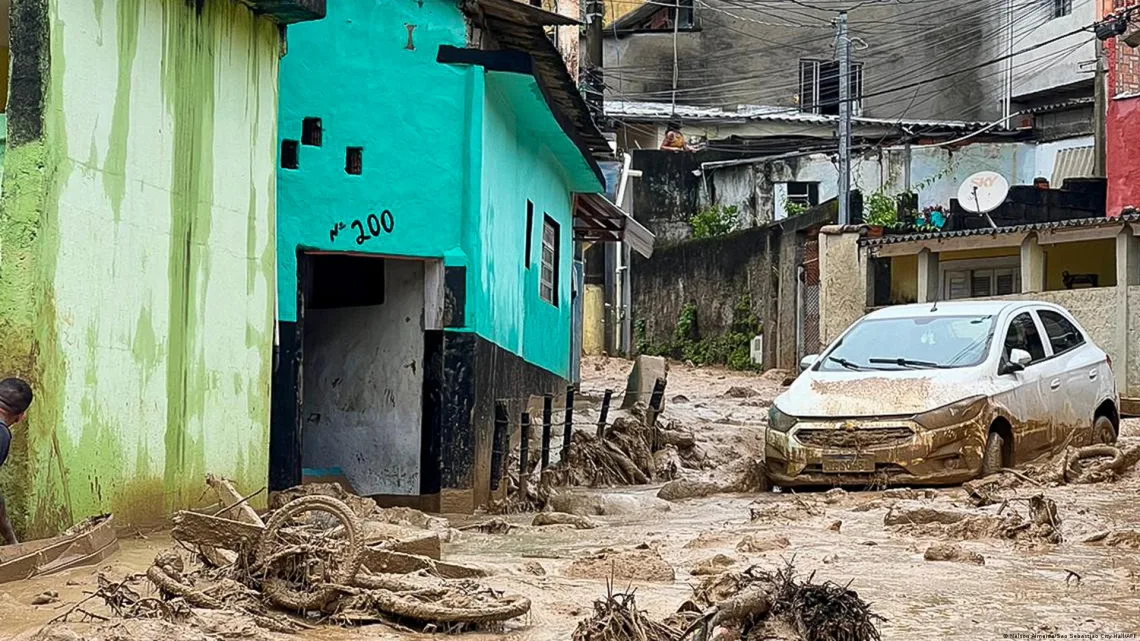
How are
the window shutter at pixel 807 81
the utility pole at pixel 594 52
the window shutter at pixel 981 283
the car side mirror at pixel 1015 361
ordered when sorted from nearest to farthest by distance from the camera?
the car side mirror at pixel 1015 361
the window shutter at pixel 981 283
the utility pole at pixel 594 52
the window shutter at pixel 807 81

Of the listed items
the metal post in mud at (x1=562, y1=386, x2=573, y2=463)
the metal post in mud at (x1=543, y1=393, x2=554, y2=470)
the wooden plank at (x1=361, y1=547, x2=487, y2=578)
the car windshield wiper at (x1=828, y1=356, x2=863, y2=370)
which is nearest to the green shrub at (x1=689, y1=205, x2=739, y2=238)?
the metal post in mud at (x1=562, y1=386, x2=573, y2=463)

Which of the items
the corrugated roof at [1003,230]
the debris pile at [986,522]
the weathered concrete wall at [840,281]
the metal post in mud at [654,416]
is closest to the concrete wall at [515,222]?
the metal post in mud at [654,416]

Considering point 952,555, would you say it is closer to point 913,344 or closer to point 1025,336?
point 913,344

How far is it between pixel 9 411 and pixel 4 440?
7.8 inches

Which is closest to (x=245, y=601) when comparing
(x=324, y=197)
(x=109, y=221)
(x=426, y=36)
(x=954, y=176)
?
(x=109, y=221)

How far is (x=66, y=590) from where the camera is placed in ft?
22.1

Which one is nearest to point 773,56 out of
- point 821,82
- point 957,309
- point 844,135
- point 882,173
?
point 821,82

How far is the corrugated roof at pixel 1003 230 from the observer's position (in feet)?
75.4

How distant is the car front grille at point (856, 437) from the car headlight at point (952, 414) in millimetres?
154

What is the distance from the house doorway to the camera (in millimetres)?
13062

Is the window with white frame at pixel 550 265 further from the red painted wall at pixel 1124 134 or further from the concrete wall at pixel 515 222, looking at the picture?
the red painted wall at pixel 1124 134

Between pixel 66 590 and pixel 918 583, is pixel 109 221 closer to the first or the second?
pixel 66 590

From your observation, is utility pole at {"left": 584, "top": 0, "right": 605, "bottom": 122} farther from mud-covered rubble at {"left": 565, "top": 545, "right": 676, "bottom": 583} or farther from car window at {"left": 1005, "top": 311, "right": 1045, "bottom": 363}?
mud-covered rubble at {"left": 565, "top": 545, "right": 676, "bottom": 583}

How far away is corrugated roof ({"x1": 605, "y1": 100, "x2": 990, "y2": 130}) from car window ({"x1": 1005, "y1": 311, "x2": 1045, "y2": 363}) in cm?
2530
